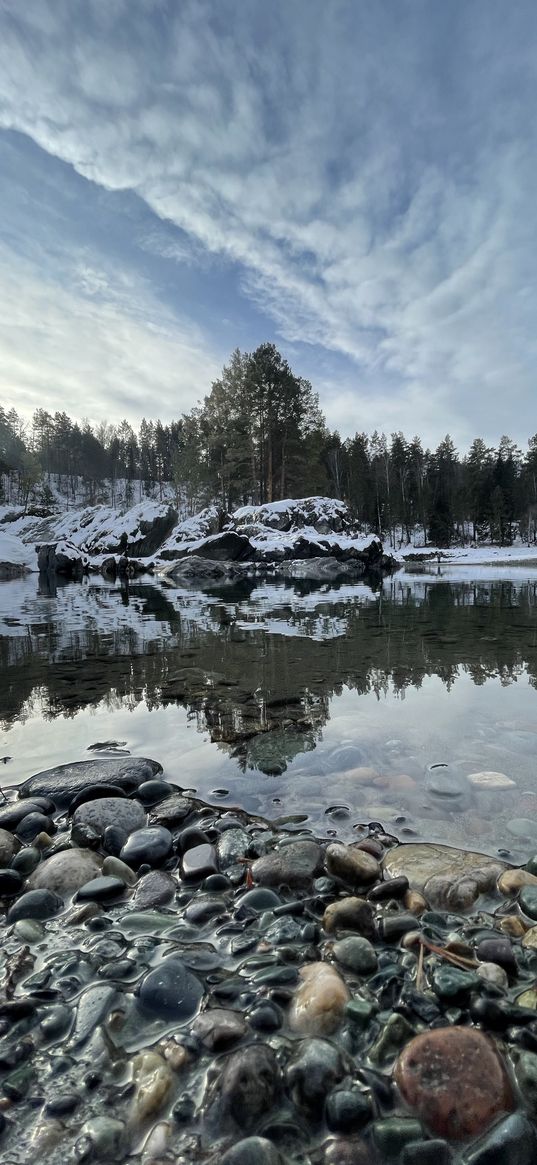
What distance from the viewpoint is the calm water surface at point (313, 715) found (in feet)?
8.55

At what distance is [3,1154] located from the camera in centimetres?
100

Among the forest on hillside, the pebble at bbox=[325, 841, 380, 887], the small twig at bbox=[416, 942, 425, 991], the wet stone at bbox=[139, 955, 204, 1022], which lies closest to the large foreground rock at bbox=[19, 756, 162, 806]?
the pebble at bbox=[325, 841, 380, 887]

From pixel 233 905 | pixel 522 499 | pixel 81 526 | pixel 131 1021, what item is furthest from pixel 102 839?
pixel 522 499

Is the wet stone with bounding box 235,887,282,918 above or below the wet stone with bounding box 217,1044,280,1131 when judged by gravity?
below

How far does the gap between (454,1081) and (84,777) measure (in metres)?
2.27

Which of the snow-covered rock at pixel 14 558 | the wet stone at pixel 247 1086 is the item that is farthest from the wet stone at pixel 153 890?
the snow-covered rock at pixel 14 558

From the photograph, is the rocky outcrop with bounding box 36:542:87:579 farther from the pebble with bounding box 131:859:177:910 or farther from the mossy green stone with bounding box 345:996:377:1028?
the mossy green stone with bounding box 345:996:377:1028

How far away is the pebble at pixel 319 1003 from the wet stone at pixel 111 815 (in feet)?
3.98

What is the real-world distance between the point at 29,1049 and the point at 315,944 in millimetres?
845

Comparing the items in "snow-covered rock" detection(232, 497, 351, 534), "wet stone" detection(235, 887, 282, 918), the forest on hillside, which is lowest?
"wet stone" detection(235, 887, 282, 918)

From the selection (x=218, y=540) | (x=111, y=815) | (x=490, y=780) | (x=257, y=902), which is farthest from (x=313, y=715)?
(x=218, y=540)

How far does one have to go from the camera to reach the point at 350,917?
1.70 m

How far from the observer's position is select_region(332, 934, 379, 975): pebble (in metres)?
1.51

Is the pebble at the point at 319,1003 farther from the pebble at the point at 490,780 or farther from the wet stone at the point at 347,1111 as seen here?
the pebble at the point at 490,780
